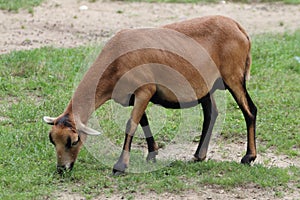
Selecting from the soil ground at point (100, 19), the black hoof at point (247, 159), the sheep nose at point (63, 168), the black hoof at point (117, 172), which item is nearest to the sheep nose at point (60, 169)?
the sheep nose at point (63, 168)

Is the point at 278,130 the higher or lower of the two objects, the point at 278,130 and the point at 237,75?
the lower

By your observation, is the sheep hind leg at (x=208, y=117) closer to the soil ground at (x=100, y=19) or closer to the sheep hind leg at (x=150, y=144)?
the sheep hind leg at (x=150, y=144)

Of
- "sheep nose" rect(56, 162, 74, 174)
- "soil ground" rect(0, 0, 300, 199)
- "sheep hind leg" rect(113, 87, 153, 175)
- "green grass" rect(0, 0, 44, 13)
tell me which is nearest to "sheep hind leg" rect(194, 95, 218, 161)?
"sheep hind leg" rect(113, 87, 153, 175)

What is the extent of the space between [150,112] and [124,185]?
8.95 feet

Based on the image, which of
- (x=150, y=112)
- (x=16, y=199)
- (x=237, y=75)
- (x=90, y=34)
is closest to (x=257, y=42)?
(x=90, y=34)

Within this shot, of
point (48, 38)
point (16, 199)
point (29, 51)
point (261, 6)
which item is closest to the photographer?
point (16, 199)

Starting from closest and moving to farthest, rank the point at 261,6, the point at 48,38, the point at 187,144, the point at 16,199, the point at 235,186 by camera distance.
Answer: the point at 16,199 → the point at 235,186 → the point at 187,144 → the point at 48,38 → the point at 261,6

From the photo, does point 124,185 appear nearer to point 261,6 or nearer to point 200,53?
point 200,53

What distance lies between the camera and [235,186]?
284 inches

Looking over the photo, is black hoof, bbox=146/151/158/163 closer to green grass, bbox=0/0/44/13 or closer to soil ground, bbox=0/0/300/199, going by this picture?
soil ground, bbox=0/0/300/199

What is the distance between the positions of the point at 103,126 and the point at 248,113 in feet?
6.58

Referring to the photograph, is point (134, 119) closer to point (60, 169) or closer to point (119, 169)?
point (119, 169)

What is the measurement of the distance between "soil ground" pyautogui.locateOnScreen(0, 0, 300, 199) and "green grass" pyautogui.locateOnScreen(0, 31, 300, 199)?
3.13 ft

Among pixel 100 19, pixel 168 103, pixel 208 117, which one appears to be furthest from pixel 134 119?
pixel 100 19
